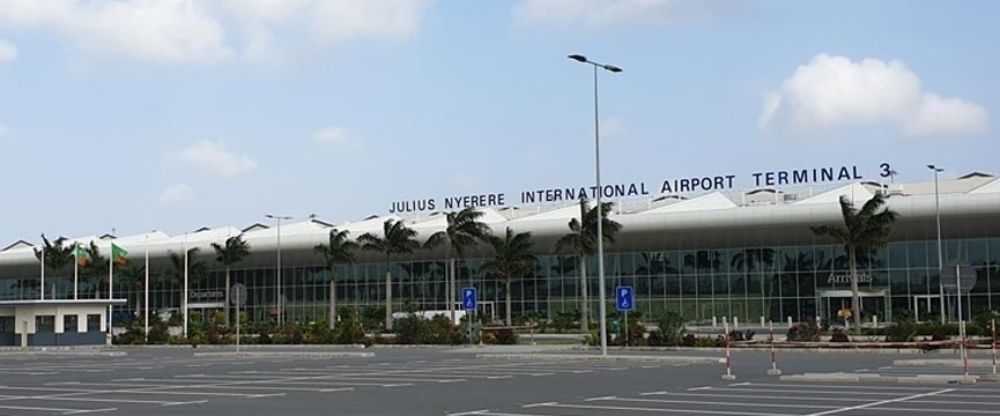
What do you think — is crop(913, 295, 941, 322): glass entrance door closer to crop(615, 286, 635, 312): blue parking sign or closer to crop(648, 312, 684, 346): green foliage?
crop(648, 312, 684, 346): green foliage

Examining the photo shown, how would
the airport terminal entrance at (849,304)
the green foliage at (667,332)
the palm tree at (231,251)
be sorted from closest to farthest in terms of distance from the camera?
the green foliage at (667,332) → the airport terminal entrance at (849,304) → the palm tree at (231,251)

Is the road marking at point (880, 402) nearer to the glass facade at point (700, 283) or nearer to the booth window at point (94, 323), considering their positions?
the glass facade at point (700, 283)

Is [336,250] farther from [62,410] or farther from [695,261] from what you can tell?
[62,410]

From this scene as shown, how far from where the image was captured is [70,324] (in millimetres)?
72875

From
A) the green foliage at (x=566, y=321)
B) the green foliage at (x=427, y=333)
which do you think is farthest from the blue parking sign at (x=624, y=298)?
the green foliage at (x=566, y=321)

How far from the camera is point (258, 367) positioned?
39906 millimetres

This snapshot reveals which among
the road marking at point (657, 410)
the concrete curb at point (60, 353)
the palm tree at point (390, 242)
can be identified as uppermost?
the palm tree at point (390, 242)

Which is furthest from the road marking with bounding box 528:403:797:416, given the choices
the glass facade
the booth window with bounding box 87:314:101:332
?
the glass facade

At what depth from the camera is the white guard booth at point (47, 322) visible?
7100cm

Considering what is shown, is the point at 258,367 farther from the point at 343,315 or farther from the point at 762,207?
the point at 343,315

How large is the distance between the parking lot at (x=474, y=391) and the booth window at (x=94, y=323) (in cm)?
3417

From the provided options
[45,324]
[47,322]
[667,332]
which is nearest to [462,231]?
[47,322]

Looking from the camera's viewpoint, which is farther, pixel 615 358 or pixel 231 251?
pixel 231 251

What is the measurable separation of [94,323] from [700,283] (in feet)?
137
